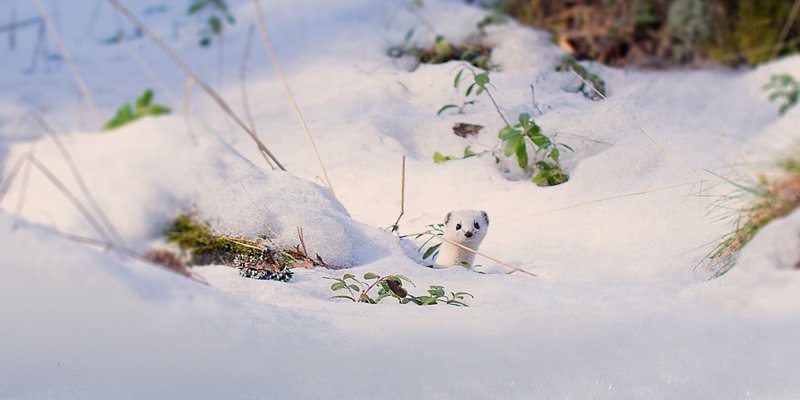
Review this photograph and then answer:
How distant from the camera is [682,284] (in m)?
1.60

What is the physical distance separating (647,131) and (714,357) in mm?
802

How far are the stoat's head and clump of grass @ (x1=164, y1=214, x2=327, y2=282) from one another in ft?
0.98

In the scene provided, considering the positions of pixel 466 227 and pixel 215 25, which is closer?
pixel 466 227

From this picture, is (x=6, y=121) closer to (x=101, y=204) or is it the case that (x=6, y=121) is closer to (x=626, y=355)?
(x=101, y=204)

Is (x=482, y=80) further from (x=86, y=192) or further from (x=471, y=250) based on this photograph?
(x=86, y=192)

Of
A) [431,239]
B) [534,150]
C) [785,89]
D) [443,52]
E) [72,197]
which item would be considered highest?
[72,197]

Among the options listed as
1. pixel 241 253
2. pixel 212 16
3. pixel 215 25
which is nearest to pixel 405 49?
pixel 215 25

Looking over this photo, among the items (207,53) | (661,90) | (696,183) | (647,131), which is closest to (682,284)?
(696,183)

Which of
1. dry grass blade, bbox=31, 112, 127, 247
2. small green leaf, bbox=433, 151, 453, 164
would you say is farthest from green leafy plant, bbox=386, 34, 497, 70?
dry grass blade, bbox=31, 112, 127, 247

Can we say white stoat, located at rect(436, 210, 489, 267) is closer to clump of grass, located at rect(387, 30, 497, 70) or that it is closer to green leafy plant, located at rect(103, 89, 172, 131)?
green leafy plant, located at rect(103, 89, 172, 131)

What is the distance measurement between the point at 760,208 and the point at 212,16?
107 inches

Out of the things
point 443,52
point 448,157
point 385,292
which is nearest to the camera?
point 385,292

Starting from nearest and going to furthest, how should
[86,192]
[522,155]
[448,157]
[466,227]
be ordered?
[86,192] → [466,227] → [522,155] → [448,157]

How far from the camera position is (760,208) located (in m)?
1.39
